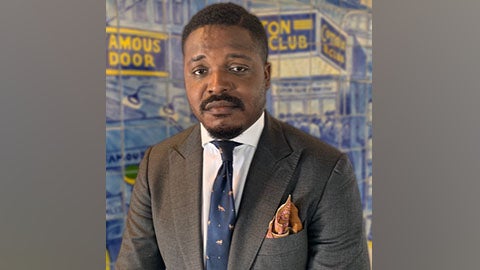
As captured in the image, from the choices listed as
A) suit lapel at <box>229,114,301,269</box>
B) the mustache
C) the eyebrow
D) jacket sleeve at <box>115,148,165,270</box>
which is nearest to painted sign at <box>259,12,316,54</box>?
the eyebrow

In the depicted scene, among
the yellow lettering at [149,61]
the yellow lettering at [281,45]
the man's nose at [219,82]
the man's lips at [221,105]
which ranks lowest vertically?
the man's lips at [221,105]

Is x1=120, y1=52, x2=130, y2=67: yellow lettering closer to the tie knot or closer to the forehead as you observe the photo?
the forehead

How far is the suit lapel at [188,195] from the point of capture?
195 cm

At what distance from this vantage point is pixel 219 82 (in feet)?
6.21

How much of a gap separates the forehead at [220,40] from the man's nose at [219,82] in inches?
3.0

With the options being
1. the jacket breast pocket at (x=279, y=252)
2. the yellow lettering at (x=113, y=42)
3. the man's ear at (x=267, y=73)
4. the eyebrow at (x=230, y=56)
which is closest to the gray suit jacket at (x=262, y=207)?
the jacket breast pocket at (x=279, y=252)

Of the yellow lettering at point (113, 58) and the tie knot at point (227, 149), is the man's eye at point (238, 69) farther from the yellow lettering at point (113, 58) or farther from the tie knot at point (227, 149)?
the yellow lettering at point (113, 58)

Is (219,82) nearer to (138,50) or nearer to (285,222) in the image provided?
(138,50)

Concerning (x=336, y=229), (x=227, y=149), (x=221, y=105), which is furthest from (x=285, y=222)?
(x=221, y=105)

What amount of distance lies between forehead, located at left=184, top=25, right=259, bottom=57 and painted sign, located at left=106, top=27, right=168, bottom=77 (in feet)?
0.42

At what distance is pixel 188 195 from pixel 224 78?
1.35ft

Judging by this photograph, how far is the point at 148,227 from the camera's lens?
204cm

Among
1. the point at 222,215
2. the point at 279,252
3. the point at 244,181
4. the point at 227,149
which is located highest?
the point at 227,149
